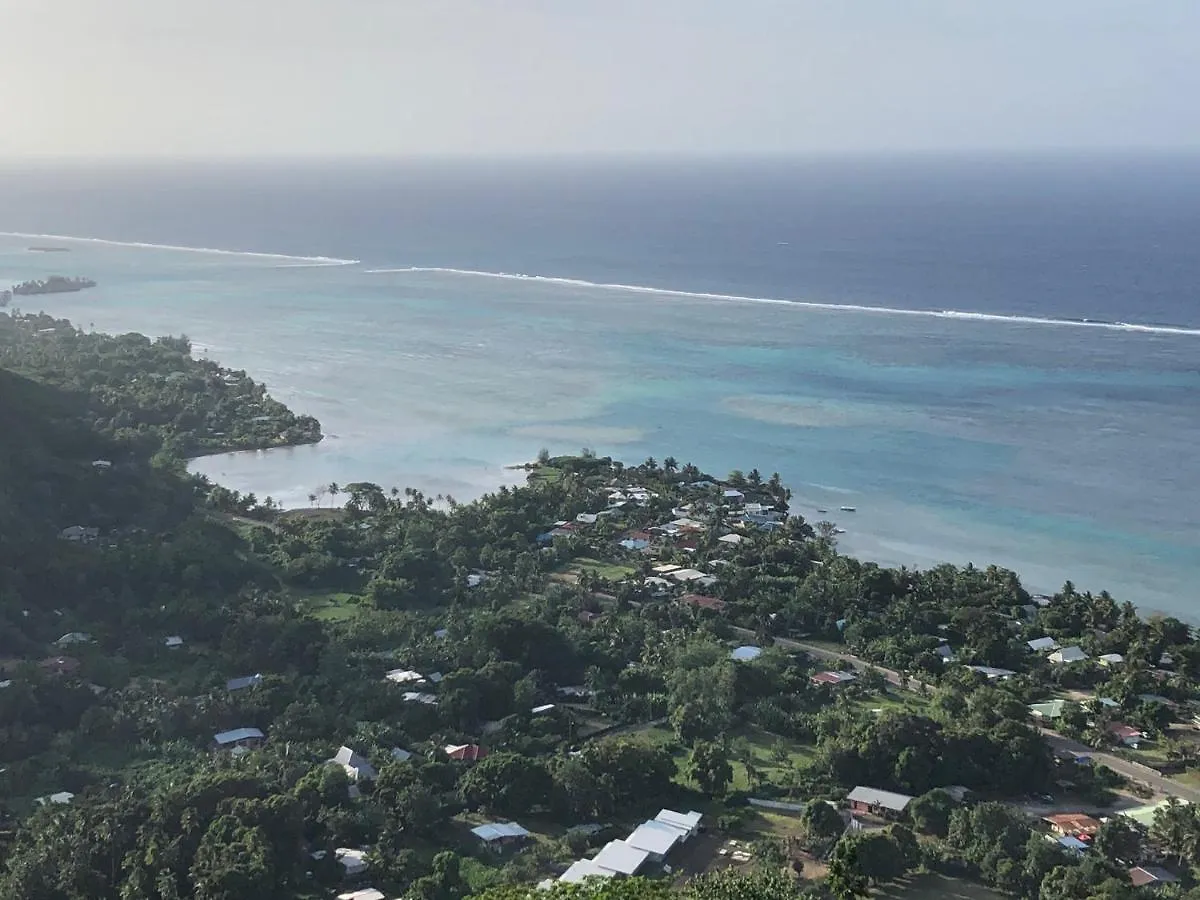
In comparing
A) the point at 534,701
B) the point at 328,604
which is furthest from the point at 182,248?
the point at 534,701

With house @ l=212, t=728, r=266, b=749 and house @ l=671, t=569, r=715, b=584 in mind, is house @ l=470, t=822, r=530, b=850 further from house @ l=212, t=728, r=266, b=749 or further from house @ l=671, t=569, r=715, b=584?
house @ l=671, t=569, r=715, b=584

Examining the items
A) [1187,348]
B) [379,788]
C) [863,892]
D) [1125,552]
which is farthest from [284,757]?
[1187,348]

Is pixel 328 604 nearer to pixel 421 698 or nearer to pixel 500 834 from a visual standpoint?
Answer: pixel 421 698

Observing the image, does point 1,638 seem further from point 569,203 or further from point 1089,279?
point 569,203

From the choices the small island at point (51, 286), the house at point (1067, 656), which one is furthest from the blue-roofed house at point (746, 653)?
the small island at point (51, 286)

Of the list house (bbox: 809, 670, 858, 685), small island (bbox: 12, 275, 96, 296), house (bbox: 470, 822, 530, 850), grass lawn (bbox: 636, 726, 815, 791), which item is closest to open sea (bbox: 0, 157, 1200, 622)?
small island (bbox: 12, 275, 96, 296)
